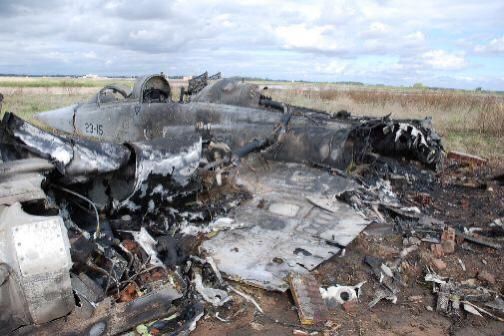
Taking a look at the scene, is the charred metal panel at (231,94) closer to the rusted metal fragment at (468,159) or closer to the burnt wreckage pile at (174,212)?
the burnt wreckage pile at (174,212)

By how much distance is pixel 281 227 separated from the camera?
5754 mm

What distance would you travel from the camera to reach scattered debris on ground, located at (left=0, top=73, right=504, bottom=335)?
355cm

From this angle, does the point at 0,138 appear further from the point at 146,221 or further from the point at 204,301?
the point at 204,301

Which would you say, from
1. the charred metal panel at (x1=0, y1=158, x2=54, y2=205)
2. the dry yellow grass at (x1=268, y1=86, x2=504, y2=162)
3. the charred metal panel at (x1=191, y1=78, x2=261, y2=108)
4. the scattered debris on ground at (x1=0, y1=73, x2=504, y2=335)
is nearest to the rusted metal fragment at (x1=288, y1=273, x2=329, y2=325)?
the scattered debris on ground at (x1=0, y1=73, x2=504, y2=335)

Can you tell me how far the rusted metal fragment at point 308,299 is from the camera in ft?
14.0

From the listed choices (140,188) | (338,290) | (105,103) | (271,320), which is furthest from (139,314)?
(105,103)

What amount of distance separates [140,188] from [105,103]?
5.63 meters

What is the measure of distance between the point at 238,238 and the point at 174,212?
92 centimetres

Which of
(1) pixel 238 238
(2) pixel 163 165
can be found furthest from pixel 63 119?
(1) pixel 238 238

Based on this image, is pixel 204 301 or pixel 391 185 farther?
pixel 391 185

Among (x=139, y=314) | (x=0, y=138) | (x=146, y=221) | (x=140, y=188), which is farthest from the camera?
(x=146, y=221)

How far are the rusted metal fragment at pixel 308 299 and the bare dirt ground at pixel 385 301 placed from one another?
0.31 feet

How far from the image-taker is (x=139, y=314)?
12.4ft

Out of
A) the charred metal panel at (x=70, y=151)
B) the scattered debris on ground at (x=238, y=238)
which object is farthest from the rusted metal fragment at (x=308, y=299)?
the charred metal panel at (x=70, y=151)
